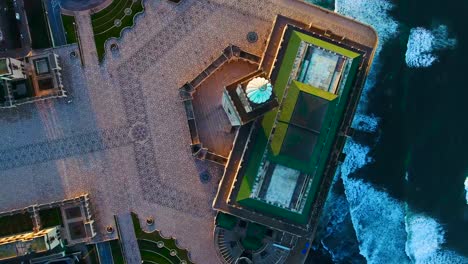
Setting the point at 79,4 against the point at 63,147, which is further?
the point at 63,147

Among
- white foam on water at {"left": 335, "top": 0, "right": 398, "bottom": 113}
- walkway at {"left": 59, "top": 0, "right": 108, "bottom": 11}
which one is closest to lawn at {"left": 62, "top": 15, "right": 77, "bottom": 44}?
walkway at {"left": 59, "top": 0, "right": 108, "bottom": 11}

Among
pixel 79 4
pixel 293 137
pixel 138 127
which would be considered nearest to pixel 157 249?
pixel 138 127

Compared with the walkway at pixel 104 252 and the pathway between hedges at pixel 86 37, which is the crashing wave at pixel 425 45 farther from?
the walkway at pixel 104 252

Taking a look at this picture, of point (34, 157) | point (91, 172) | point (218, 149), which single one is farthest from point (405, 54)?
point (34, 157)

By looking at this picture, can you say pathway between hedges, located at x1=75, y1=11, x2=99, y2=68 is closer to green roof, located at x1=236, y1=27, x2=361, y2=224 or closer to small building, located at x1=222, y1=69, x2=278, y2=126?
small building, located at x1=222, y1=69, x2=278, y2=126

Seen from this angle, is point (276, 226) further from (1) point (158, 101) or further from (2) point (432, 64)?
(2) point (432, 64)

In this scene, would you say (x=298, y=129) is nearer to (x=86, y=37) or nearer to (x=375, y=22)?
(x=375, y=22)

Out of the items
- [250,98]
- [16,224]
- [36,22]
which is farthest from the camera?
[36,22]
